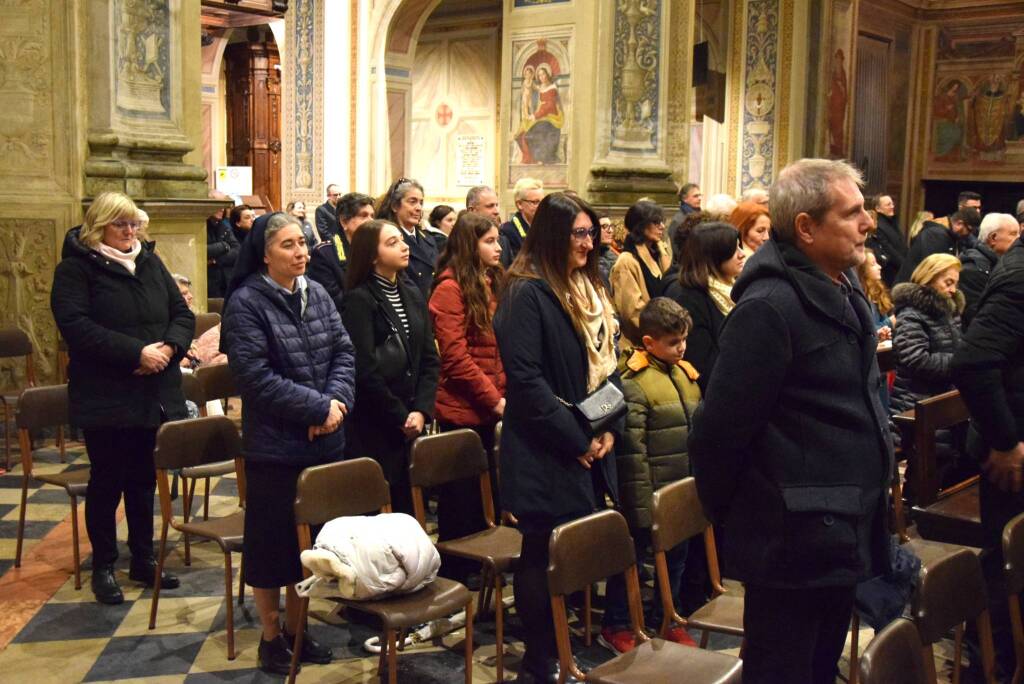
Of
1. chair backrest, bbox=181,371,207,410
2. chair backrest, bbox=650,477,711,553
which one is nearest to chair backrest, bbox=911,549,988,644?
chair backrest, bbox=650,477,711,553

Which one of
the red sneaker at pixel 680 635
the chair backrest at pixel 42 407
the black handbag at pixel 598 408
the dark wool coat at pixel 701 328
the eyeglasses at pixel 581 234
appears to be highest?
the eyeglasses at pixel 581 234

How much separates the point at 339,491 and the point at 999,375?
217cm

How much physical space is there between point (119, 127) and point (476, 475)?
13.5 feet

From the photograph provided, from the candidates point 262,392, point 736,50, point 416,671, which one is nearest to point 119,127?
point 262,392

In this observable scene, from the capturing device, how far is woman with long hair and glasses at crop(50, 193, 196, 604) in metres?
4.64

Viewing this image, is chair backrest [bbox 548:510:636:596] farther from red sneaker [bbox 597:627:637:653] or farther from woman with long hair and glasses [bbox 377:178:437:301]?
woman with long hair and glasses [bbox 377:178:437:301]

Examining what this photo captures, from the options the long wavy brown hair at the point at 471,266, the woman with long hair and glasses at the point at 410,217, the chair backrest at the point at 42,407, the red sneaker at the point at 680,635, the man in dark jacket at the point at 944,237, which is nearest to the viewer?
the red sneaker at the point at 680,635

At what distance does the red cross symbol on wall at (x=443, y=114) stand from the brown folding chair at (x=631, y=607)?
44.0 feet

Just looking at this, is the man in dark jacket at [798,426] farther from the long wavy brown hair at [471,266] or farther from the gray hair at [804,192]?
the long wavy brown hair at [471,266]

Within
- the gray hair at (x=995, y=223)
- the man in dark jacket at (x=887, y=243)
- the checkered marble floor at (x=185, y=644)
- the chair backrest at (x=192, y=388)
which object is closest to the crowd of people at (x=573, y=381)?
the checkered marble floor at (x=185, y=644)

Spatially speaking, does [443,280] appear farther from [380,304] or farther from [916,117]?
[916,117]

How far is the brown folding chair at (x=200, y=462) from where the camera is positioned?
4.18 metres

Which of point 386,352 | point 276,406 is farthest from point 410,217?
point 276,406

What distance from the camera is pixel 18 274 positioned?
7.10 m
